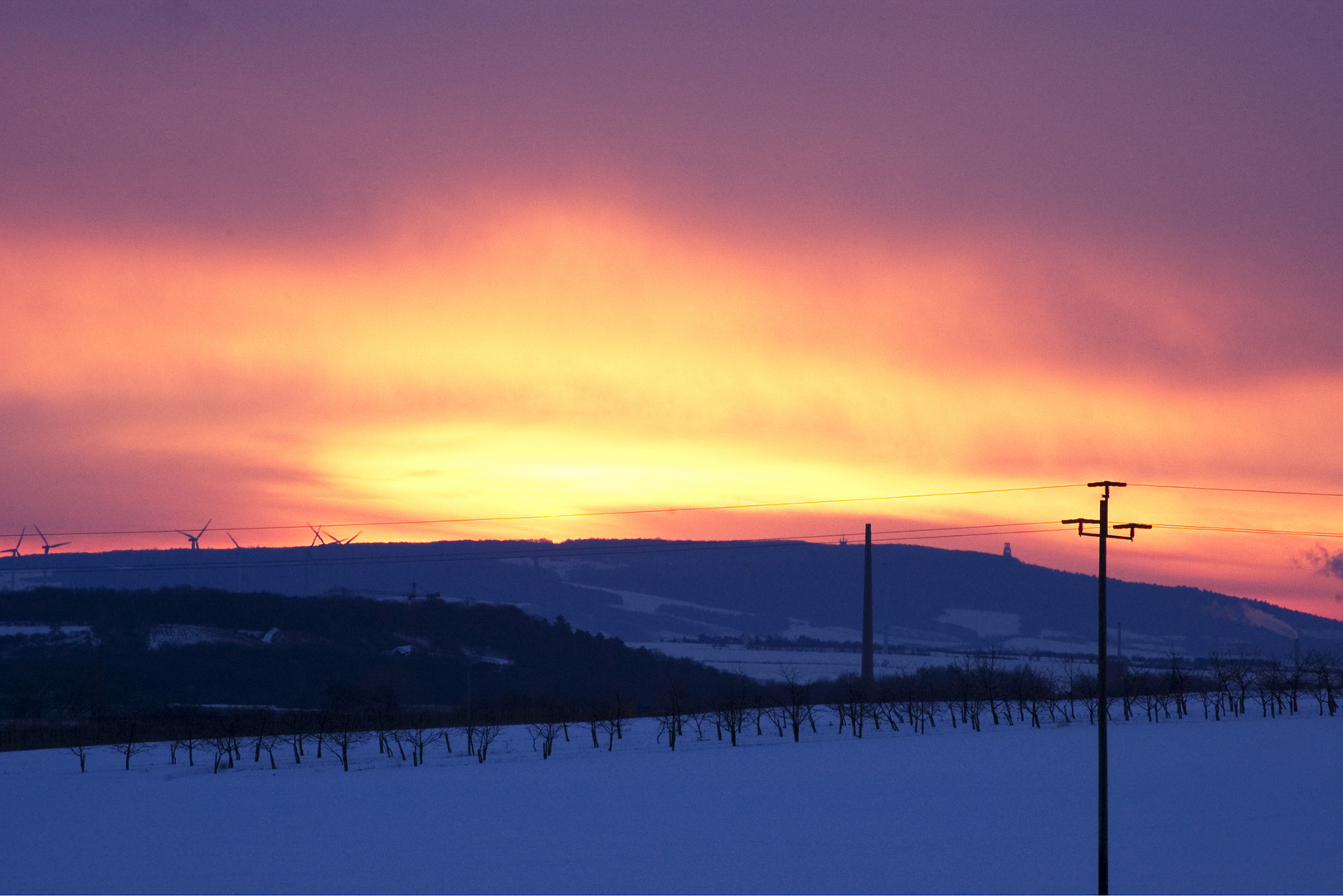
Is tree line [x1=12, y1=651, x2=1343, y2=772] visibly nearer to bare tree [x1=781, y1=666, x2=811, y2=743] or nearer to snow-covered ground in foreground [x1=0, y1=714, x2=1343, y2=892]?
bare tree [x1=781, y1=666, x2=811, y2=743]

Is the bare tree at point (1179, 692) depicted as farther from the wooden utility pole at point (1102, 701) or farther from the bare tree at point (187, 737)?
the bare tree at point (187, 737)

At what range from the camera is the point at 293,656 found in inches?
4572

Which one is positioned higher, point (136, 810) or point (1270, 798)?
point (1270, 798)

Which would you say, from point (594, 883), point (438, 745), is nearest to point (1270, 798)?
point (594, 883)

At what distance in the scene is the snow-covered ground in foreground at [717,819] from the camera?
33438 mm

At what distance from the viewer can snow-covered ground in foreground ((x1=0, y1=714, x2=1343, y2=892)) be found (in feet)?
110

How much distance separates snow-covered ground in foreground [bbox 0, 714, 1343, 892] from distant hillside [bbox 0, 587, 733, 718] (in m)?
28.0

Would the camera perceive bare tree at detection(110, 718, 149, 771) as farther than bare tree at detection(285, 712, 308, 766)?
No

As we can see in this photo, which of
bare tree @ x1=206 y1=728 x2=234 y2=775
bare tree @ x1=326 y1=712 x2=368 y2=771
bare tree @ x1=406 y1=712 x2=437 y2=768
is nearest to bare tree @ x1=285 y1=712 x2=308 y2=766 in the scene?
bare tree @ x1=326 y1=712 x2=368 y2=771

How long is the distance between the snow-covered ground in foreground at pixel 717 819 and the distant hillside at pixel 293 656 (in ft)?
91.9

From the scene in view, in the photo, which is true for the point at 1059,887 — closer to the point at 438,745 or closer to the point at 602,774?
the point at 602,774

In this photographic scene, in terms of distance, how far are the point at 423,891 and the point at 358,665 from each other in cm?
8901

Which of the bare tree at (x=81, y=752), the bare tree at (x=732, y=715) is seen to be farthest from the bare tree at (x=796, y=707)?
the bare tree at (x=81, y=752)

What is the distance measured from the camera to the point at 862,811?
4366 cm
